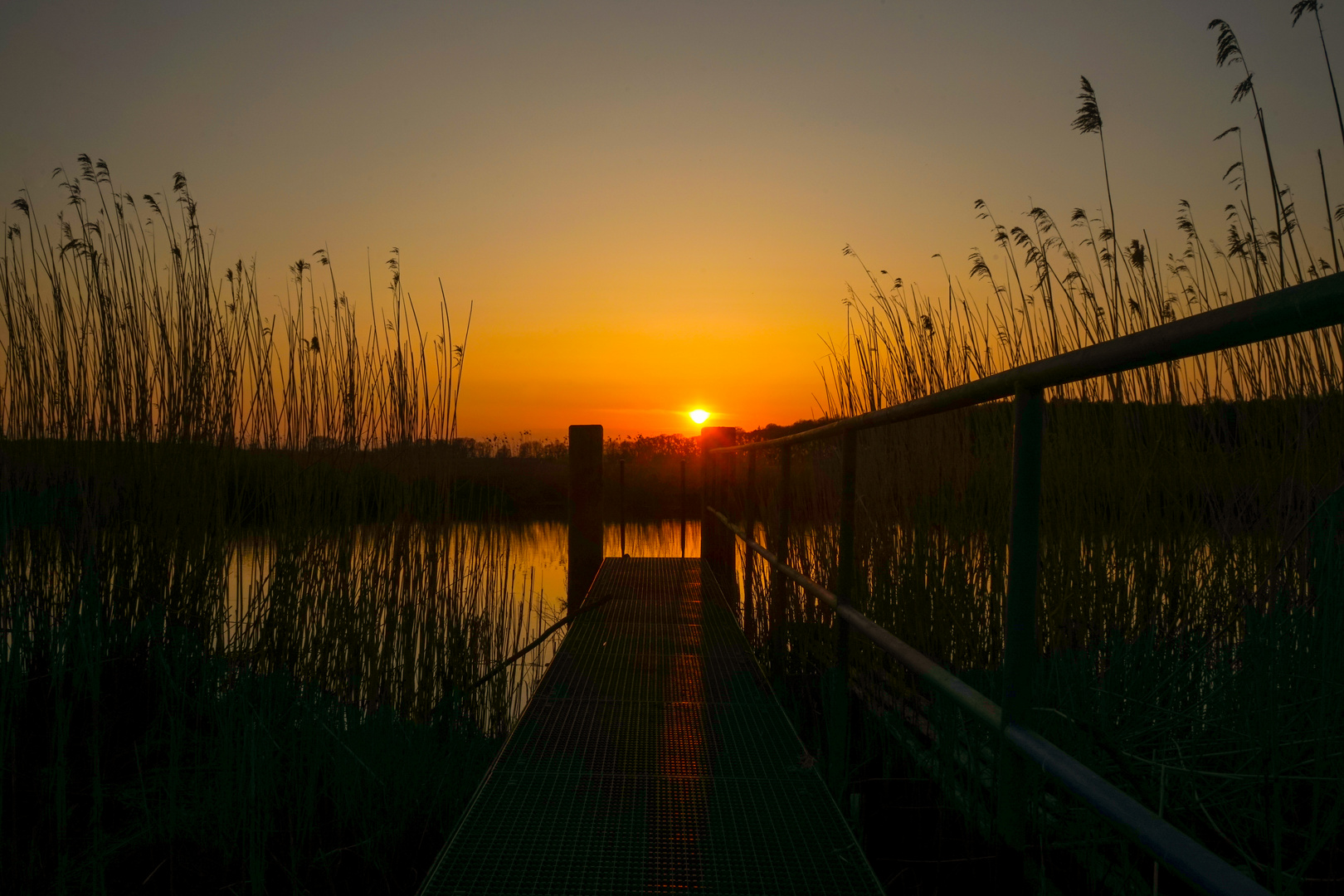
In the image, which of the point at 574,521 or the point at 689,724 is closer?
the point at 689,724

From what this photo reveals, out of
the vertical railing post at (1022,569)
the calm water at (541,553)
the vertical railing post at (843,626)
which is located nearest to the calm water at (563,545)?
the calm water at (541,553)

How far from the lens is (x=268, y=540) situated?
9.21 ft

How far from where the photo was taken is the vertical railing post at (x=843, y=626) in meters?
1.66

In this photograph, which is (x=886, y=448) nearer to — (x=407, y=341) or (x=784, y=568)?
(x=784, y=568)

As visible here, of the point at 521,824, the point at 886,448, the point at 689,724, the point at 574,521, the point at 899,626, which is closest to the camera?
the point at 521,824

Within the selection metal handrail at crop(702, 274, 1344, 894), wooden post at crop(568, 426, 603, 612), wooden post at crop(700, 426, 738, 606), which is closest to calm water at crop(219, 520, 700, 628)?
wooden post at crop(568, 426, 603, 612)

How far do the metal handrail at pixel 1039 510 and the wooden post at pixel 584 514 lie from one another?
11.5ft

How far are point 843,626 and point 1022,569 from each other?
0.93 metres

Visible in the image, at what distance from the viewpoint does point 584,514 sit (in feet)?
16.4

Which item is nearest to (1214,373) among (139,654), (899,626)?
(899,626)

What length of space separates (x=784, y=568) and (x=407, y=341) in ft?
5.25

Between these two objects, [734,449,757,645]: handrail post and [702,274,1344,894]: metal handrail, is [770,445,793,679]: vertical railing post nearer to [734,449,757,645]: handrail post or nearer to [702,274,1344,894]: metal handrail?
[734,449,757,645]: handrail post

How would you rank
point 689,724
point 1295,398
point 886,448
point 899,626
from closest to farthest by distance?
point 689,724, point 1295,398, point 899,626, point 886,448

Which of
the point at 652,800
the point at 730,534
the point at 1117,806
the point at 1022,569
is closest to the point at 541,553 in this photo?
the point at 730,534
